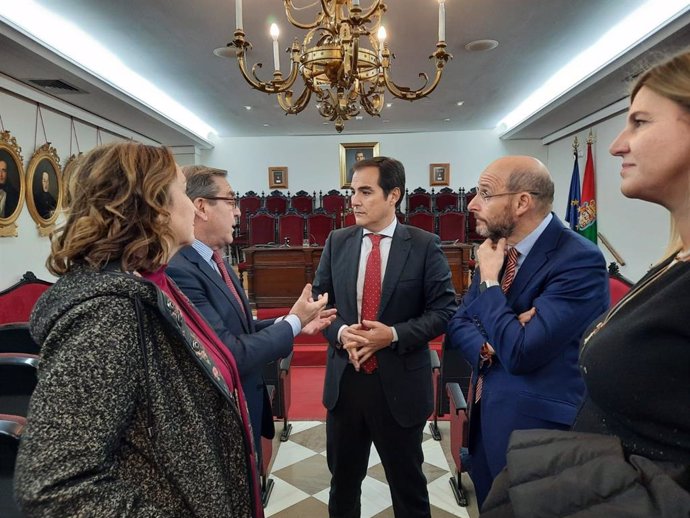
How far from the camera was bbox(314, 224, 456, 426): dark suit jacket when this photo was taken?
67.8 inches

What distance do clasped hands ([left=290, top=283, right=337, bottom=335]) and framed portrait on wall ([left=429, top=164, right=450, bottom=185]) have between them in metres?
10.4

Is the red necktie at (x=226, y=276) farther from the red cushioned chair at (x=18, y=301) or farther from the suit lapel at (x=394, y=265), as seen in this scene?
the red cushioned chair at (x=18, y=301)

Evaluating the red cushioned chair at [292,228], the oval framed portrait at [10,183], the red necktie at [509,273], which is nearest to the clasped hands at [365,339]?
the red necktie at [509,273]

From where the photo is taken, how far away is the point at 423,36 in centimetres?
516

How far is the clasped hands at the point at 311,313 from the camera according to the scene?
1.64 m

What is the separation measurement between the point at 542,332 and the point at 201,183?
4.14 feet

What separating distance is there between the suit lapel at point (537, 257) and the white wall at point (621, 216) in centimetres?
598

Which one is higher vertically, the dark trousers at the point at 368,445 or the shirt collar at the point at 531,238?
the shirt collar at the point at 531,238

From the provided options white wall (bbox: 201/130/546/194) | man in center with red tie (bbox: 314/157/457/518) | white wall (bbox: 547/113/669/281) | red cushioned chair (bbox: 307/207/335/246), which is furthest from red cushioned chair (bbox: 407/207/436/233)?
man in center with red tie (bbox: 314/157/457/518)

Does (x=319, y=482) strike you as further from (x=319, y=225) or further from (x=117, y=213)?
(x=319, y=225)

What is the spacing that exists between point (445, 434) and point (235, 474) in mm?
2411

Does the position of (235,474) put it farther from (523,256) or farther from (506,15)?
(506,15)

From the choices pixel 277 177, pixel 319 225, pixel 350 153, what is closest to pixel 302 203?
pixel 277 177

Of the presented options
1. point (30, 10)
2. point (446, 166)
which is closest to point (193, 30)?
point (30, 10)
